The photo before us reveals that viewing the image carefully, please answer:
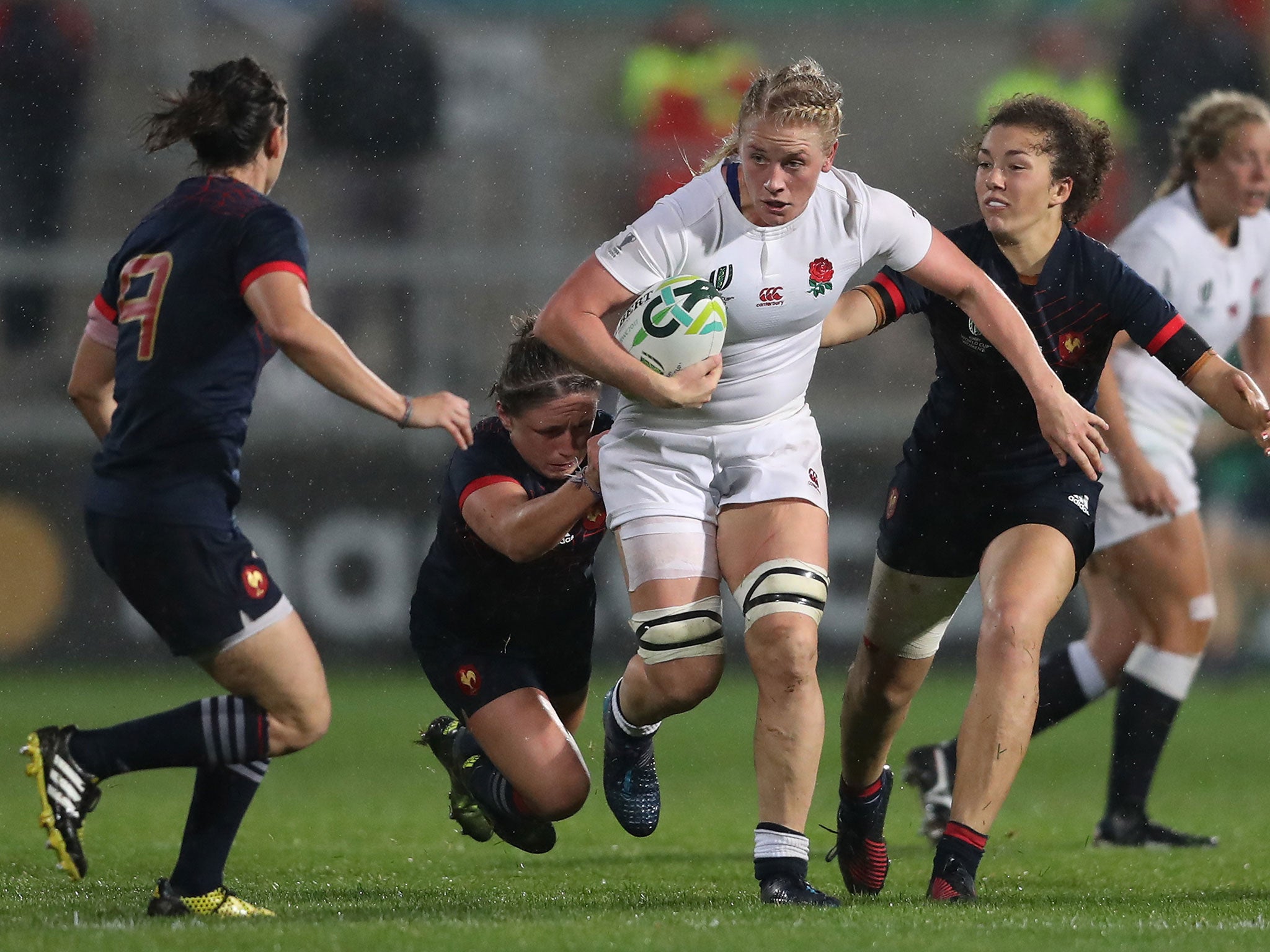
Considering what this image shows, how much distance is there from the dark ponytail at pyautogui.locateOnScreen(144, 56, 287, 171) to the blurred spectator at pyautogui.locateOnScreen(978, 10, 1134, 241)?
8.14 m

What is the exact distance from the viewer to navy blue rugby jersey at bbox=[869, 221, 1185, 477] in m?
5.29

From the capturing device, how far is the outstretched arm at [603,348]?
4684mm

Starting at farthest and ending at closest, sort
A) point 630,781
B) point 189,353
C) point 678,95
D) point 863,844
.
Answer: point 678,95
point 630,781
point 863,844
point 189,353

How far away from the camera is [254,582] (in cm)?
463

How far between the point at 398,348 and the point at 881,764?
6.71 metres

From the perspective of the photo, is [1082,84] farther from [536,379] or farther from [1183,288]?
[536,379]

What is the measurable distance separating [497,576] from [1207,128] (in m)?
3.48

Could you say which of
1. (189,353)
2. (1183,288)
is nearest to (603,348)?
(189,353)

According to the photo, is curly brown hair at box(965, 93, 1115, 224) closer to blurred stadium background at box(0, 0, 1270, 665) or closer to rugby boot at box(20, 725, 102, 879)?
rugby boot at box(20, 725, 102, 879)

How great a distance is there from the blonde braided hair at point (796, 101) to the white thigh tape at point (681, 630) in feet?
4.14

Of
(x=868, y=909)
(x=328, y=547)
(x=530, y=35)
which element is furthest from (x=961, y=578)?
(x=530, y=35)

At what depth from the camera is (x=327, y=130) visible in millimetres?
12141

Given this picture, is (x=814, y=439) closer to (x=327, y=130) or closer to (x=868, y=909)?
(x=868, y=909)

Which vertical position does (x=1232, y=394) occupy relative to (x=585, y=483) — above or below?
above
